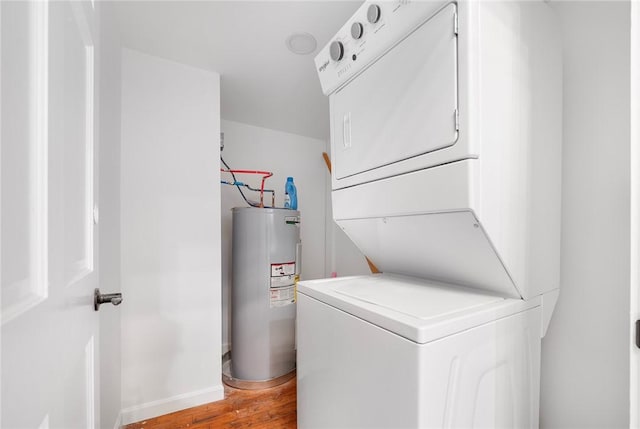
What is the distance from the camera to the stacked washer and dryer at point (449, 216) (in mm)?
798

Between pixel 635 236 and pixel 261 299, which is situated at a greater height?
pixel 635 236

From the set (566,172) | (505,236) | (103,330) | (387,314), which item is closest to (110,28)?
(103,330)

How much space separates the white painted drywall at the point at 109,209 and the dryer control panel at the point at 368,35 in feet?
3.67

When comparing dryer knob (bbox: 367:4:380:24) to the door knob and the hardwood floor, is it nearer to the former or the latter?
the door knob

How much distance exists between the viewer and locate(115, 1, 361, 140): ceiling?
1421 mm

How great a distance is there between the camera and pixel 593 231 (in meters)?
1.02

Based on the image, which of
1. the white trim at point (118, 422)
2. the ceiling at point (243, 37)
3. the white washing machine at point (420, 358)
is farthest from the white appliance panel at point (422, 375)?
the ceiling at point (243, 37)

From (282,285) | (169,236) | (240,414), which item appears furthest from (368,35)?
(240,414)

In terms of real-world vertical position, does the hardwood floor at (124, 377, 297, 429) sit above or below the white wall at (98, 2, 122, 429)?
below

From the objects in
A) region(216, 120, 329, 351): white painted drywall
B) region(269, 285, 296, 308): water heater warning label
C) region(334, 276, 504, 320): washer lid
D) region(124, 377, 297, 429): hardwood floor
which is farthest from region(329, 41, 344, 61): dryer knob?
region(124, 377, 297, 429): hardwood floor

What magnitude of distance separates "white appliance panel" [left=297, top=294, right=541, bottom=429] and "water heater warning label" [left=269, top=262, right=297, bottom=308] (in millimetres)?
1121

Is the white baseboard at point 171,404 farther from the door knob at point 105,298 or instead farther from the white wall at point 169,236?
the door knob at point 105,298

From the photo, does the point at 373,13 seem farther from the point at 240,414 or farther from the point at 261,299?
the point at 240,414

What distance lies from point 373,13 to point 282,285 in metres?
1.95
